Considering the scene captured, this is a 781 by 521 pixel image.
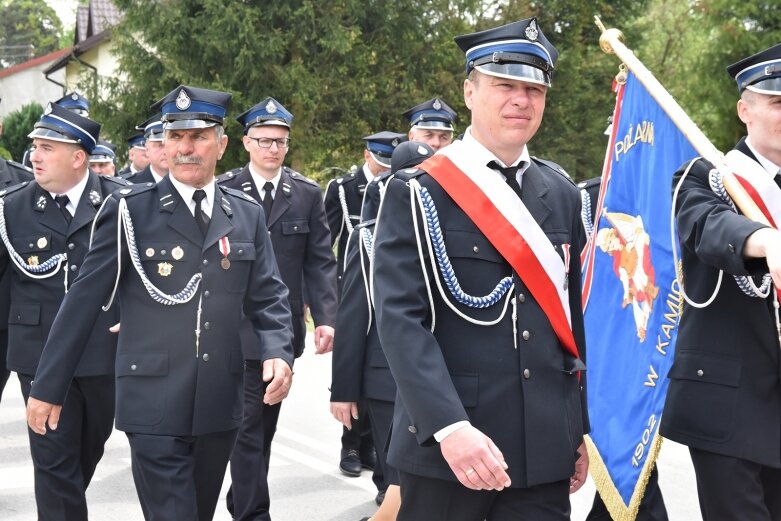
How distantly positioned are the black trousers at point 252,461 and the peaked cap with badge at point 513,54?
3.38 m

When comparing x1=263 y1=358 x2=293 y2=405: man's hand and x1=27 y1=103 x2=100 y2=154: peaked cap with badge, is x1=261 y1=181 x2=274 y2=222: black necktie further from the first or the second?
x1=263 y1=358 x2=293 y2=405: man's hand

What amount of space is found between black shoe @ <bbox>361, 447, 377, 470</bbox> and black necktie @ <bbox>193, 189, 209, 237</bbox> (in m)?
3.48

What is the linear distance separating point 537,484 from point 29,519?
4.29 m

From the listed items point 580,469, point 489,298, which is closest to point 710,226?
point 489,298

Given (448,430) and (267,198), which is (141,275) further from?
(267,198)

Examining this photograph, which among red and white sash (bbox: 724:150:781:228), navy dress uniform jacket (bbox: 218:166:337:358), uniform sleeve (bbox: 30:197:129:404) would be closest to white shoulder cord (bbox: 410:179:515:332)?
red and white sash (bbox: 724:150:781:228)

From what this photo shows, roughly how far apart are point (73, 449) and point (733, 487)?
332 centimetres

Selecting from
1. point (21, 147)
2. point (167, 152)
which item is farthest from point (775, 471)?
point (21, 147)

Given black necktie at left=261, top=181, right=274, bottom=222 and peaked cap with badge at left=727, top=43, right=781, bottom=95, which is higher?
peaked cap with badge at left=727, top=43, right=781, bottom=95

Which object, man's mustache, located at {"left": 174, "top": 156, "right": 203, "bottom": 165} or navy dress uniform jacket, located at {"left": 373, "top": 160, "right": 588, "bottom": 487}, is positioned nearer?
navy dress uniform jacket, located at {"left": 373, "top": 160, "right": 588, "bottom": 487}

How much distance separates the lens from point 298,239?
25.7 feet

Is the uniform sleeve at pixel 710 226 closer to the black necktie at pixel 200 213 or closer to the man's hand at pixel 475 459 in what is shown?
the man's hand at pixel 475 459

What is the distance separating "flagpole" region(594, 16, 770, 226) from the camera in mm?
3871

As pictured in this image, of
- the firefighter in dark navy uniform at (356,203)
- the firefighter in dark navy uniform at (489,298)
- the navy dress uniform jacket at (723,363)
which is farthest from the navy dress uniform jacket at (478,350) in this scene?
the firefighter in dark navy uniform at (356,203)
